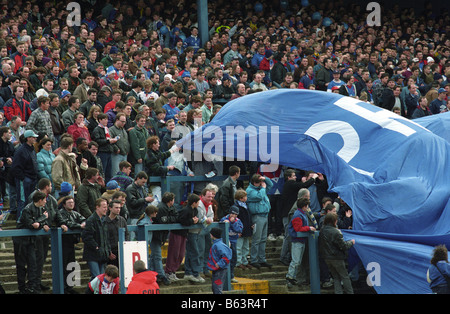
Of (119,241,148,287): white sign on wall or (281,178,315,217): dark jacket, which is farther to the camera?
(281,178,315,217): dark jacket

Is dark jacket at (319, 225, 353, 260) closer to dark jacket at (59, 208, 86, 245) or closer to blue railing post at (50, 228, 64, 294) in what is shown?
dark jacket at (59, 208, 86, 245)

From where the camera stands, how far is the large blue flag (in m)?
12.7

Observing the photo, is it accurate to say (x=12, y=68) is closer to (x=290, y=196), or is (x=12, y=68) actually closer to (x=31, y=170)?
(x=31, y=170)

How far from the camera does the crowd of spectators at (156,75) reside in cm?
1367

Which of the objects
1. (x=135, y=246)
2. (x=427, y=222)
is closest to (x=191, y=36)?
(x=427, y=222)

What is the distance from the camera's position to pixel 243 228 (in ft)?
44.4

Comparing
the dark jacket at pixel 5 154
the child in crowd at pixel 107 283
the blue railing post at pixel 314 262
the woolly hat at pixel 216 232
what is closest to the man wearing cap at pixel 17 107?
the dark jacket at pixel 5 154

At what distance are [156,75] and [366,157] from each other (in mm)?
5606

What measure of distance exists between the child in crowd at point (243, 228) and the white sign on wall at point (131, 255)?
290 centimetres

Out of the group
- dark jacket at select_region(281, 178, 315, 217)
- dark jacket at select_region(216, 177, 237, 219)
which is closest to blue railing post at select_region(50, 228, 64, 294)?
dark jacket at select_region(216, 177, 237, 219)

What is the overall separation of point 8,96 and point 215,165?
4.13 metres

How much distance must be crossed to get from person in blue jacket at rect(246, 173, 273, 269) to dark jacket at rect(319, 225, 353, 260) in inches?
50.1
